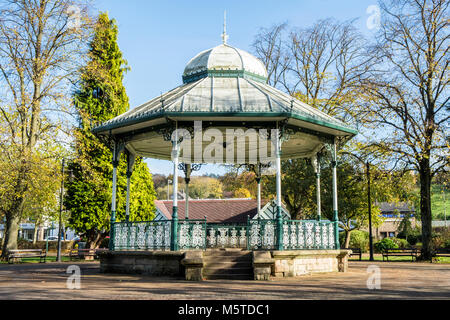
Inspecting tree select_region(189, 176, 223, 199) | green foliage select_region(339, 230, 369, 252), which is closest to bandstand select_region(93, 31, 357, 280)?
green foliage select_region(339, 230, 369, 252)

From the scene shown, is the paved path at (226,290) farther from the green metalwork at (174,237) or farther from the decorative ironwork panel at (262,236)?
the decorative ironwork panel at (262,236)

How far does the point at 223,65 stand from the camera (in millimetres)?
15023

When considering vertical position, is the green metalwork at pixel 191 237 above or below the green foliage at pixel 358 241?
above

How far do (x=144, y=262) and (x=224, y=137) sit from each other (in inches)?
220

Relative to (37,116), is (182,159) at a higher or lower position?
lower

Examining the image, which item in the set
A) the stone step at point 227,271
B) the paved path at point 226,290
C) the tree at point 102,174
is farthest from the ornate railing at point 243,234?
the tree at point 102,174

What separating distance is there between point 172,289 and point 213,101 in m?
5.92

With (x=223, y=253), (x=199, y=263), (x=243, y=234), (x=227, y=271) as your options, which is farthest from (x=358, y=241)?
(x=199, y=263)

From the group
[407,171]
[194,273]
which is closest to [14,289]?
[194,273]

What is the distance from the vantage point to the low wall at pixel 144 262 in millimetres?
12000

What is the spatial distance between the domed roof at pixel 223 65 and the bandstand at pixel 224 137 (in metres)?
0.04

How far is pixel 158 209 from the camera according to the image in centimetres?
3812

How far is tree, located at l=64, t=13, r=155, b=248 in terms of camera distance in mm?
28719
